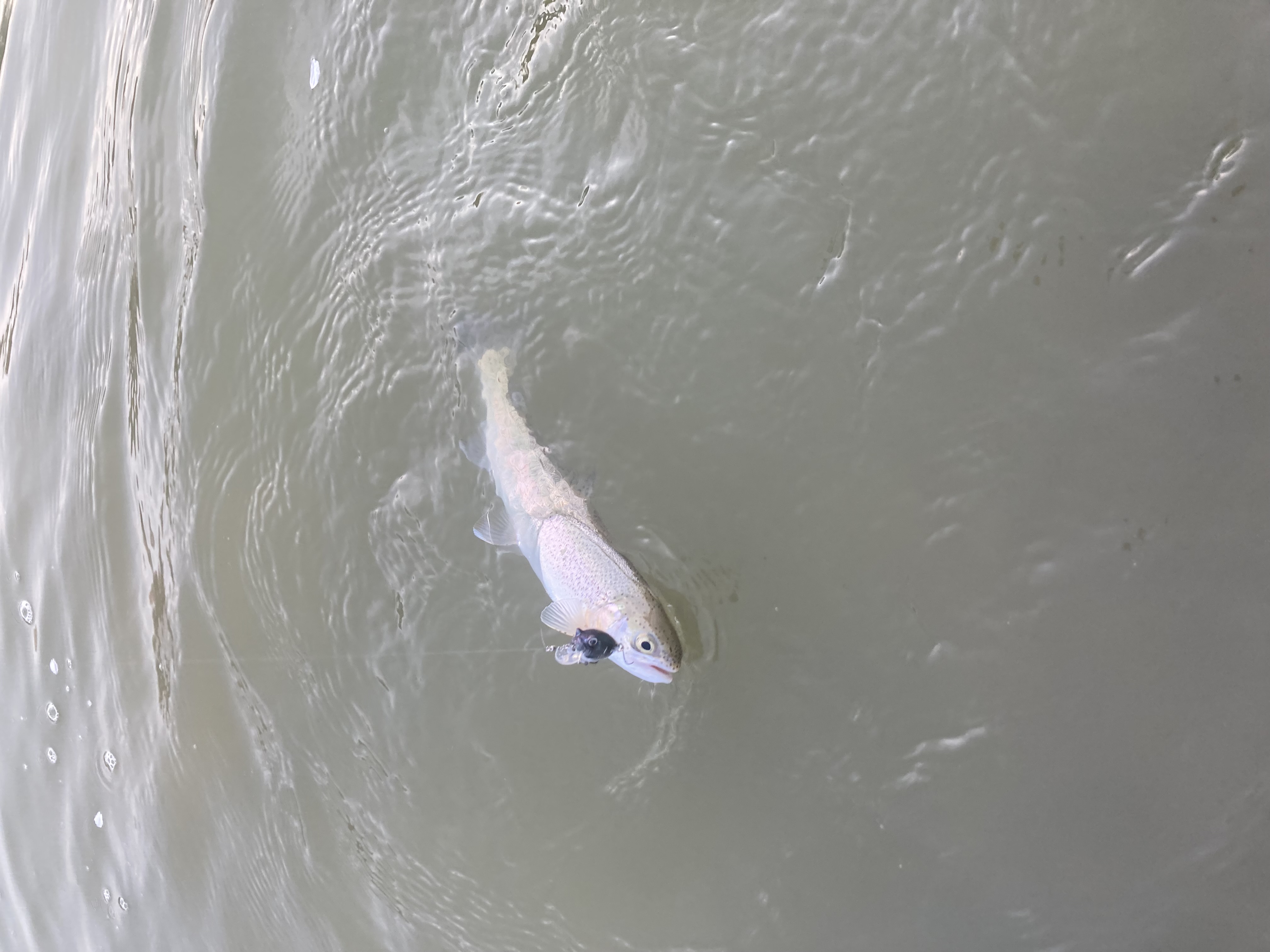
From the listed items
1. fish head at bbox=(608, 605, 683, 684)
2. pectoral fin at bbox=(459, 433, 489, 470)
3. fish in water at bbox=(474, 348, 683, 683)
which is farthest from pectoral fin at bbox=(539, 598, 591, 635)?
pectoral fin at bbox=(459, 433, 489, 470)

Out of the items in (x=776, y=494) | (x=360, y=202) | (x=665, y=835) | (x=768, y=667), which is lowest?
(x=665, y=835)

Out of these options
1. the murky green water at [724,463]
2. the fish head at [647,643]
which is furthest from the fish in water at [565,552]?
the murky green water at [724,463]

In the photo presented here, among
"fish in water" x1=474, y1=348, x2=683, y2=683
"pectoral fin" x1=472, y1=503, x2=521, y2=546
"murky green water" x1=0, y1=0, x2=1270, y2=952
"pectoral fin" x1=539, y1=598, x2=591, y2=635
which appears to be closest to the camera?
"murky green water" x1=0, y1=0, x2=1270, y2=952

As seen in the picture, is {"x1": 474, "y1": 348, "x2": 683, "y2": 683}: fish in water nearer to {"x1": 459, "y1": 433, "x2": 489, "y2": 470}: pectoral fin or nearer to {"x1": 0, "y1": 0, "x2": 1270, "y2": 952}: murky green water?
{"x1": 459, "y1": 433, "x2": 489, "y2": 470}: pectoral fin

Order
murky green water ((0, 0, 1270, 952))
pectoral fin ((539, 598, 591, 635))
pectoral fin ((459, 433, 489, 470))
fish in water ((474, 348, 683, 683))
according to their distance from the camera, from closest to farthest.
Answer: murky green water ((0, 0, 1270, 952)), fish in water ((474, 348, 683, 683)), pectoral fin ((539, 598, 591, 635)), pectoral fin ((459, 433, 489, 470))

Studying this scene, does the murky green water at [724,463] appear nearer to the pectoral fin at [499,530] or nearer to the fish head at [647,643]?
the pectoral fin at [499,530]

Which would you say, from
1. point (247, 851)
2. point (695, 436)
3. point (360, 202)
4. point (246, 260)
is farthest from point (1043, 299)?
point (247, 851)

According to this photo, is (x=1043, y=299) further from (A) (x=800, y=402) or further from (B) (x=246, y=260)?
(B) (x=246, y=260)
